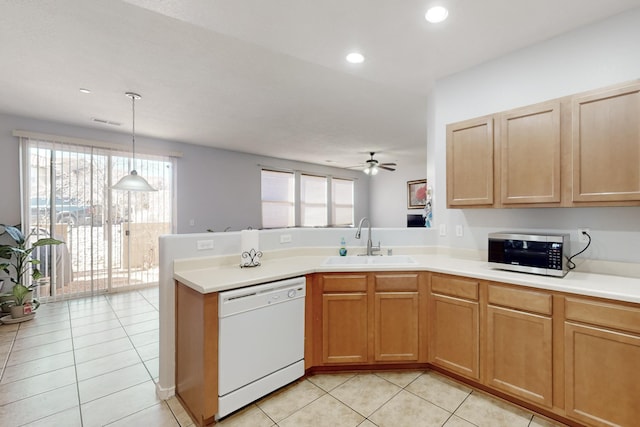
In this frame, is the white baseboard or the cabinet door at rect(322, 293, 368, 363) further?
the cabinet door at rect(322, 293, 368, 363)

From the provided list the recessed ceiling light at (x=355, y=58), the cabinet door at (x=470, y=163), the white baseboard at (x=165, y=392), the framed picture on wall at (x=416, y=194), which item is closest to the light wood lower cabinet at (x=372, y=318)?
the cabinet door at (x=470, y=163)

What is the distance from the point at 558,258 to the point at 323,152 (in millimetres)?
5038

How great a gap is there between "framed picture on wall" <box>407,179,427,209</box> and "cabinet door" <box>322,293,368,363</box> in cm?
610

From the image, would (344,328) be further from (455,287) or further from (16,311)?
(16,311)

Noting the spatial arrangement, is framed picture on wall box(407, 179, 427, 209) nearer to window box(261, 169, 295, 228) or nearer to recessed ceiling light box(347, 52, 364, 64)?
window box(261, 169, 295, 228)

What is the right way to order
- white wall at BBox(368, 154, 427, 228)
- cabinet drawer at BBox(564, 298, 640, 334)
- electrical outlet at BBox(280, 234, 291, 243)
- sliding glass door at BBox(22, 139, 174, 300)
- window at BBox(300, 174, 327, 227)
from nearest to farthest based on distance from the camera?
1. cabinet drawer at BBox(564, 298, 640, 334)
2. electrical outlet at BBox(280, 234, 291, 243)
3. sliding glass door at BBox(22, 139, 174, 300)
4. window at BBox(300, 174, 327, 227)
5. white wall at BBox(368, 154, 427, 228)

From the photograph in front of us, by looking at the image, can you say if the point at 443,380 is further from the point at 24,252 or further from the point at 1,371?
the point at 24,252

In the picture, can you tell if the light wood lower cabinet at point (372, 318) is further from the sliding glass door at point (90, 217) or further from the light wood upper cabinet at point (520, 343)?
the sliding glass door at point (90, 217)

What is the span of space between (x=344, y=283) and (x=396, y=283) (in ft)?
1.37

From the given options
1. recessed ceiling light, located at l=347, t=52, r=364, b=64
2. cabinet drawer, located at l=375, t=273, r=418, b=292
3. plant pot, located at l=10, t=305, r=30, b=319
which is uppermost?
recessed ceiling light, located at l=347, t=52, r=364, b=64

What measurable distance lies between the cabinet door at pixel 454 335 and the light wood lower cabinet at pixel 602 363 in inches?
20.0

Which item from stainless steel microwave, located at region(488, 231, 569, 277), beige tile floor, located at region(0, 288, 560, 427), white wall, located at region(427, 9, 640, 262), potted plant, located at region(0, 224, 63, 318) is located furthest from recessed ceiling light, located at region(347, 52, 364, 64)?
potted plant, located at region(0, 224, 63, 318)

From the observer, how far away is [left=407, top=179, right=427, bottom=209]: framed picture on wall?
25.5 ft

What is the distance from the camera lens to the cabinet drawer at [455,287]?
2.04m
